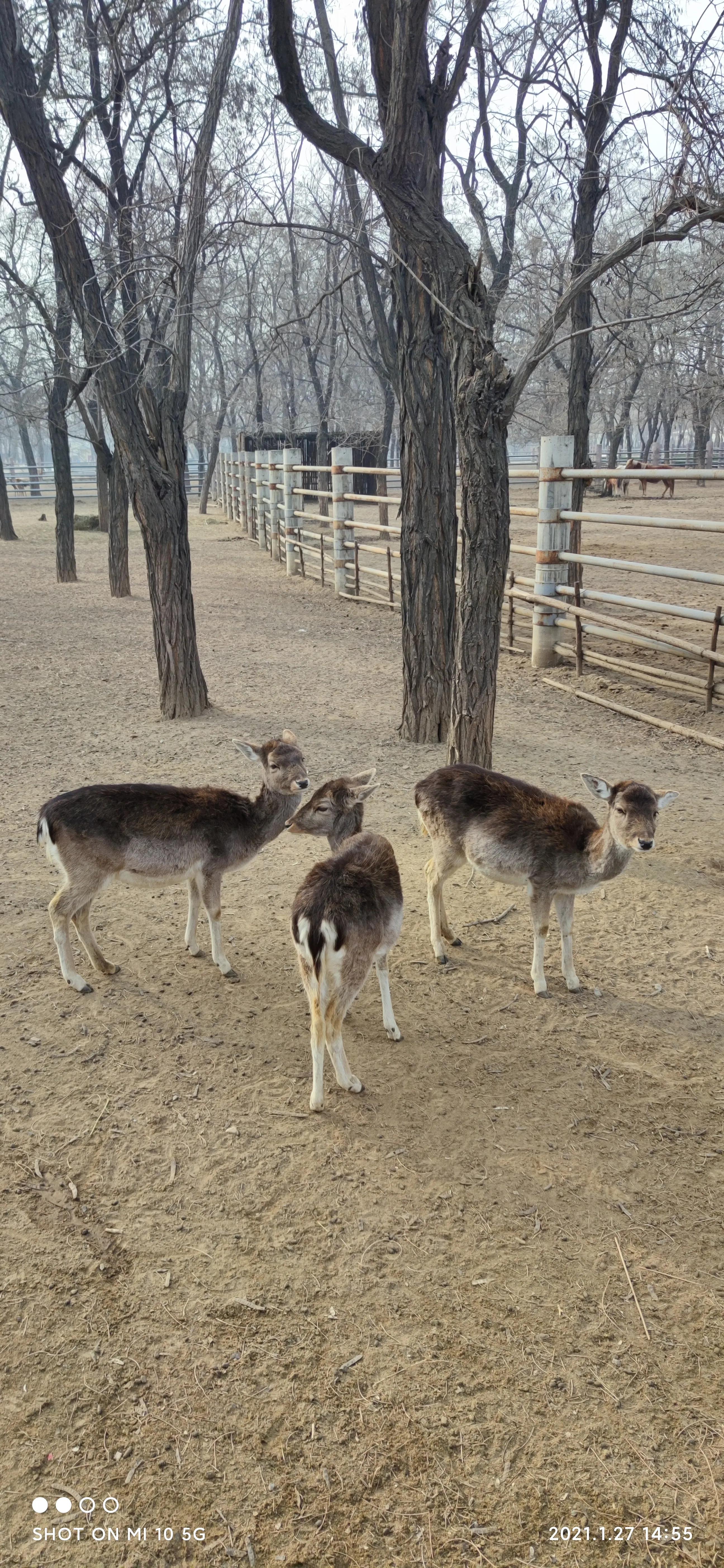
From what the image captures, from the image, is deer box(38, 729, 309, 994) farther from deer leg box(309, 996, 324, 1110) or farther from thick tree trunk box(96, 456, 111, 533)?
thick tree trunk box(96, 456, 111, 533)

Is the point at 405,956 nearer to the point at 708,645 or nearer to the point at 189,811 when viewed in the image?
the point at 189,811

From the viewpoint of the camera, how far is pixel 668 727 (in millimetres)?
8359

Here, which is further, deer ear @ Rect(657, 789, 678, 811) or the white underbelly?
the white underbelly

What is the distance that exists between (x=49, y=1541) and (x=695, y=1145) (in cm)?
231

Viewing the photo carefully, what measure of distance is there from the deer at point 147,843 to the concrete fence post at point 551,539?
20.4 feet

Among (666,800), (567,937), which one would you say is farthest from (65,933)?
(666,800)

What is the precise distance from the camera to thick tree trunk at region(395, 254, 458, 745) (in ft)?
24.2

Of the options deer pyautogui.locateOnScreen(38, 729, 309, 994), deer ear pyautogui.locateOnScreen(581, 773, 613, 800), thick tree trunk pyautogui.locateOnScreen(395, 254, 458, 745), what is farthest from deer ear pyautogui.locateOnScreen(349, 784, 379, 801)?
thick tree trunk pyautogui.locateOnScreen(395, 254, 458, 745)

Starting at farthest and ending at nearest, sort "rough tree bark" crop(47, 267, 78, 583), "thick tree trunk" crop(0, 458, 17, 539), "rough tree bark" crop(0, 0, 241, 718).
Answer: "thick tree trunk" crop(0, 458, 17, 539) < "rough tree bark" crop(47, 267, 78, 583) < "rough tree bark" crop(0, 0, 241, 718)

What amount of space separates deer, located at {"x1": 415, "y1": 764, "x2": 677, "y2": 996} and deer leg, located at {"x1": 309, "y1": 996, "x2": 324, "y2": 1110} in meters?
1.25

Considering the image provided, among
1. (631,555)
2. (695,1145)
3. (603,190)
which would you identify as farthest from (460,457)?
(631,555)

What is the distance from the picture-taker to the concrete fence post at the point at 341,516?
1539cm
